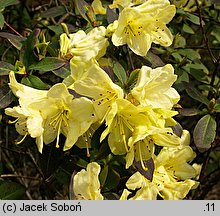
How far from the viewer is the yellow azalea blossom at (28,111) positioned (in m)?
1.60

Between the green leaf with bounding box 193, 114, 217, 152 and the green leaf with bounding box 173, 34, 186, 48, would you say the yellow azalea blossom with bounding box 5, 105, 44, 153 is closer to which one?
the green leaf with bounding box 193, 114, 217, 152

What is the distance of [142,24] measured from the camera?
187cm

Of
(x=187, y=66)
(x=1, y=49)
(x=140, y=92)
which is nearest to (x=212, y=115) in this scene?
(x=187, y=66)

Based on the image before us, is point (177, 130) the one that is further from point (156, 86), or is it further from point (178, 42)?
point (178, 42)

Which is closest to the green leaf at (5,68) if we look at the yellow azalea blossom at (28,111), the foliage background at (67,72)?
the foliage background at (67,72)

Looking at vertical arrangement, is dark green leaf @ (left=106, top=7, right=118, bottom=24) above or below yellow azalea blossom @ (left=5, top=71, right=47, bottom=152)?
above

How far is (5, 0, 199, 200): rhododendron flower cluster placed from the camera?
1.60 metres

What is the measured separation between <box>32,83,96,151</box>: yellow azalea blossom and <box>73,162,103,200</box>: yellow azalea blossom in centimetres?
13

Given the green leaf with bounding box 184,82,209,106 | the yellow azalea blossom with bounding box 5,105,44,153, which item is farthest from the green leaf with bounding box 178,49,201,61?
the yellow azalea blossom with bounding box 5,105,44,153

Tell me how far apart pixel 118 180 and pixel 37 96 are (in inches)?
19.9

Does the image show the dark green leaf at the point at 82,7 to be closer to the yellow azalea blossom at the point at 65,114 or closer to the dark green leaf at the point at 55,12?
the dark green leaf at the point at 55,12

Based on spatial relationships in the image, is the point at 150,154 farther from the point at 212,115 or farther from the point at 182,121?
the point at 182,121

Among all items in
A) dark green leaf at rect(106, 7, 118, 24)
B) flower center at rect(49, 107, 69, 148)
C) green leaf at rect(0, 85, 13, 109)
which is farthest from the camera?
dark green leaf at rect(106, 7, 118, 24)

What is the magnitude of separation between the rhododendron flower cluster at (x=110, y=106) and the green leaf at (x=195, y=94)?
33cm
